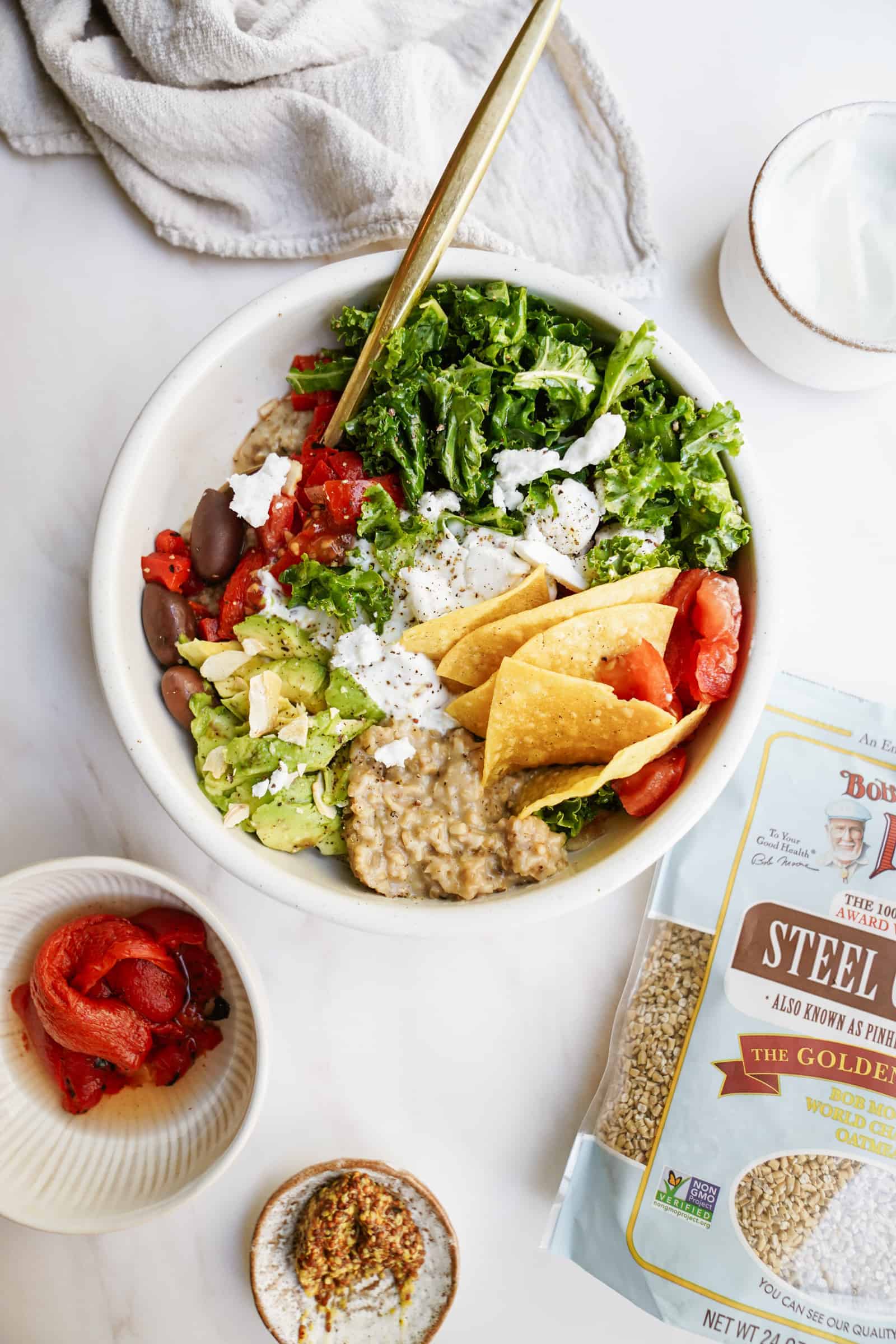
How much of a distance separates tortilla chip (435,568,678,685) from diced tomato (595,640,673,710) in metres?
0.09

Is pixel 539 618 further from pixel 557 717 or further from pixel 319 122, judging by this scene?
pixel 319 122

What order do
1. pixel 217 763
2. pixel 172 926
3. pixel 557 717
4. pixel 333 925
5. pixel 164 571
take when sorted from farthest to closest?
pixel 333 925, pixel 172 926, pixel 164 571, pixel 217 763, pixel 557 717

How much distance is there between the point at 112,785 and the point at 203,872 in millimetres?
262

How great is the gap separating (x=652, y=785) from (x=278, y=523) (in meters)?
0.78

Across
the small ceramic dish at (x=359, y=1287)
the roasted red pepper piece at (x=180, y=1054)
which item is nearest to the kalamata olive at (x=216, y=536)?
the roasted red pepper piece at (x=180, y=1054)

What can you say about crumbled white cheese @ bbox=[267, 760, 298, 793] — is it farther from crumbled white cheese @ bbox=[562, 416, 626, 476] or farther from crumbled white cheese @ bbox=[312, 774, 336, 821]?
crumbled white cheese @ bbox=[562, 416, 626, 476]

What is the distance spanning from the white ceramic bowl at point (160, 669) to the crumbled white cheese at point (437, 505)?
369 millimetres

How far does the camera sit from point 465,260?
1.66 meters

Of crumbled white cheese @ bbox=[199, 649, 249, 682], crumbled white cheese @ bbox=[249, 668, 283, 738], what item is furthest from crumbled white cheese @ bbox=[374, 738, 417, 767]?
crumbled white cheese @ bbox=[199, 649, 249, 682]

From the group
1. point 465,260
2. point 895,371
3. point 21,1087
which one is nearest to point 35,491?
point 465,260

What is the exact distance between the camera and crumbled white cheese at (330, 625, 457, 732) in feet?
5.39

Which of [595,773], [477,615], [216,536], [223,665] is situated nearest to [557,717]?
[595,773]

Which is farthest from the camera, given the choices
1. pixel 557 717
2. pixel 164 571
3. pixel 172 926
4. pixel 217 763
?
pixel 172 926

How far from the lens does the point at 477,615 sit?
162cm
